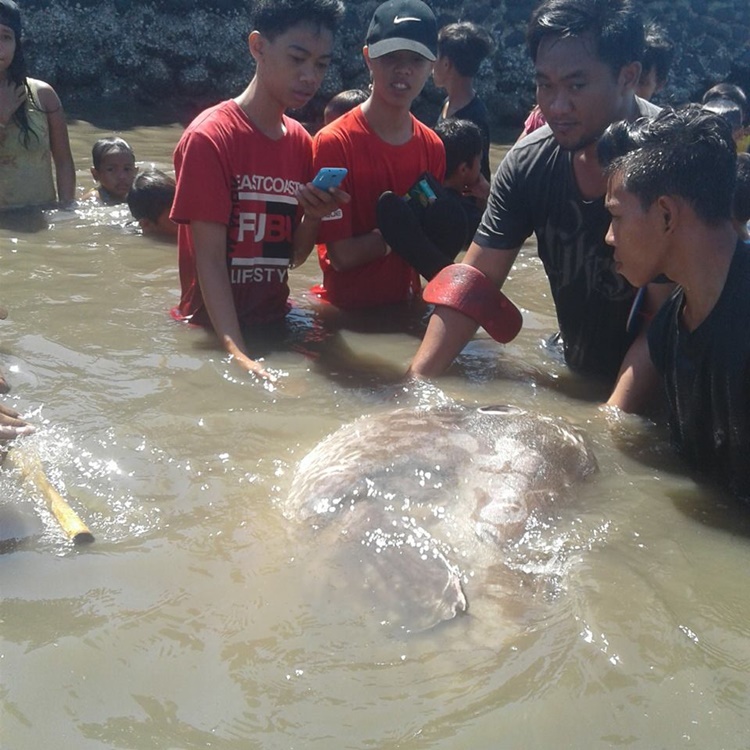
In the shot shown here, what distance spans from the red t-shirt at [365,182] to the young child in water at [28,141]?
2262mm

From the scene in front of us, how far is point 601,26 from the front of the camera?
3.21 meters

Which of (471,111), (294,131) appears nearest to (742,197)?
(294,131)

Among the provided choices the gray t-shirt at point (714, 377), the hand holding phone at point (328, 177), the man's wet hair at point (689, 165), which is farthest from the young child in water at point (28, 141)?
the gray t-shirt at point (714, 377)

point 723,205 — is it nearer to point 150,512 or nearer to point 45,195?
point 150,512

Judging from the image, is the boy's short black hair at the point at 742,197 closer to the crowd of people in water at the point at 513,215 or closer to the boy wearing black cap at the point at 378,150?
the crowd of people in water at the point at 513,215

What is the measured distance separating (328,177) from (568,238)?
902 millimetres

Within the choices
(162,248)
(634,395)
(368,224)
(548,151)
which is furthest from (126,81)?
(634,395)

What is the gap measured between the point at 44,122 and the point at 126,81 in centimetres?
368

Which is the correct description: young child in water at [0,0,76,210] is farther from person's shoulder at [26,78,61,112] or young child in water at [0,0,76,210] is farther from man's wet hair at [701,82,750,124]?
man's wet hair at [701,82,750,124]

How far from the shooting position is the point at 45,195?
559 cm

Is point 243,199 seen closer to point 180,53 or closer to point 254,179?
point 254,179

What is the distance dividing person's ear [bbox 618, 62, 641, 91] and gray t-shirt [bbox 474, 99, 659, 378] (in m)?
0.14

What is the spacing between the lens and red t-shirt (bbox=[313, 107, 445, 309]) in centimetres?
382

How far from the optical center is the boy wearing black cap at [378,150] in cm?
372
